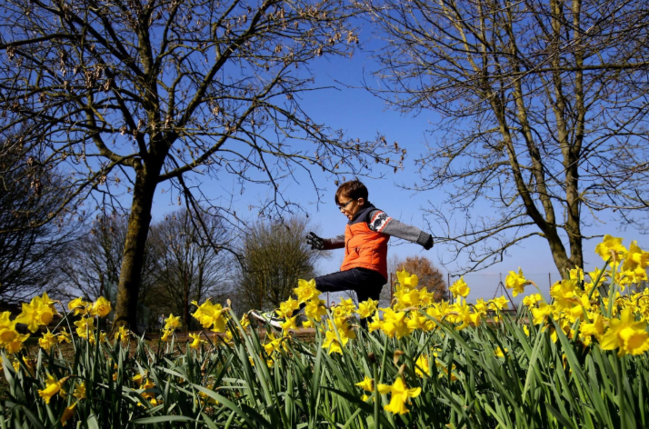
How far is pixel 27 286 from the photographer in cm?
1708

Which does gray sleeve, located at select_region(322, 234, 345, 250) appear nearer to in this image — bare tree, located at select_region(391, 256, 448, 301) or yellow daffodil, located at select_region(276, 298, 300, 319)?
yellow daffodil, located at select_region(276, 298, 300, 319)

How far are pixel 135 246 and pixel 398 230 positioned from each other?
5223 mm

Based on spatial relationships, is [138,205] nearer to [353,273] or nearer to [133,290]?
[133,290]

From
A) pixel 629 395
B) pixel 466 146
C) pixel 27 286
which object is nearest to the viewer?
pixel 629 395

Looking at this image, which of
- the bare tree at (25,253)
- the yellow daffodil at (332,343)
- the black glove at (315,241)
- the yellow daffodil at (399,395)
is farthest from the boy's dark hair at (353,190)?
the bare tree at (25,253)

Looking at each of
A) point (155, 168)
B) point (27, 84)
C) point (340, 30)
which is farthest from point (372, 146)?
point (27, 84)

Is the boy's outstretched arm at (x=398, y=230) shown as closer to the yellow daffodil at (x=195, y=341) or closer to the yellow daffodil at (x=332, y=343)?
the yellow daffodil at (x=195, y=341)

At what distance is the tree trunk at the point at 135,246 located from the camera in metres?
7.30

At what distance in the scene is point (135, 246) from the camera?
24.7 feet

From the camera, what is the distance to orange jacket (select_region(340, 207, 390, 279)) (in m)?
3.96

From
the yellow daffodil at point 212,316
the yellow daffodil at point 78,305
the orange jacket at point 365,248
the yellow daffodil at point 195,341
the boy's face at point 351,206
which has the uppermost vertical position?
the boy's face at point 351,206

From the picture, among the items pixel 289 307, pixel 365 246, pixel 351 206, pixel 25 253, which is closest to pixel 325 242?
pixel 351 206

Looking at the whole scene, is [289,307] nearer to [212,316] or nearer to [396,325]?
[212,316]

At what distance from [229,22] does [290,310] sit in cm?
728
